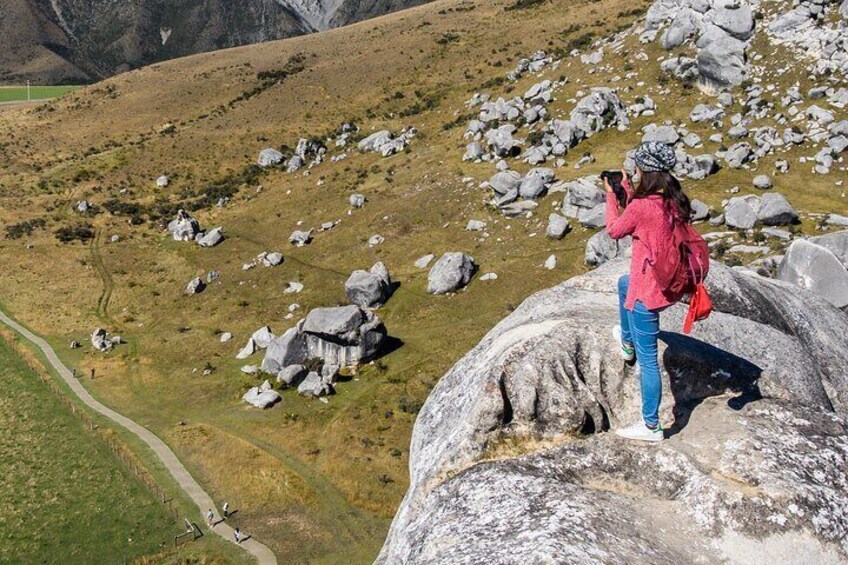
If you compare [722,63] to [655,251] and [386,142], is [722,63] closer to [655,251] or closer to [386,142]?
[386,142]

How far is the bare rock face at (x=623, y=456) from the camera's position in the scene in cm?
1200

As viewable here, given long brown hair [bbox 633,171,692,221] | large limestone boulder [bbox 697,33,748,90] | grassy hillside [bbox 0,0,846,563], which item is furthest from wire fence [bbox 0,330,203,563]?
large limestone boulder [bbox 697,33,748,90]

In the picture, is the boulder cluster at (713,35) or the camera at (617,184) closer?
the camera at (617,184)

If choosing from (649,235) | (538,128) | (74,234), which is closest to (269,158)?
(74,234)

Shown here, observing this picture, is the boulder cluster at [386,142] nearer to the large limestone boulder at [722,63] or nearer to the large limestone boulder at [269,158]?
the large limestone boulder at [269,158]

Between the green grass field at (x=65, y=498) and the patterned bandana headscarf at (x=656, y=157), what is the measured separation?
118ft

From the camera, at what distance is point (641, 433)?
14.1 metres

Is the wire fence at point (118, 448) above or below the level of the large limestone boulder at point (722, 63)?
below

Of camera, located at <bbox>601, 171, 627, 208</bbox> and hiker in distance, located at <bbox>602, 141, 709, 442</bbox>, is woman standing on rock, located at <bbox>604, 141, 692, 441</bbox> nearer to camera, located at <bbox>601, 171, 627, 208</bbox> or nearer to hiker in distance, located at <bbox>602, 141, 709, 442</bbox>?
hiker in distance, located at <bbox>602, 141, 709, 442</bbox>

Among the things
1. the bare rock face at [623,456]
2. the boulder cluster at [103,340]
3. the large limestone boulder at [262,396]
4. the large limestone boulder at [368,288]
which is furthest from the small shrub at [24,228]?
the bare rock face at [623,456]

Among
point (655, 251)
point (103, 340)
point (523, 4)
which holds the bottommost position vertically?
point (103, 340)

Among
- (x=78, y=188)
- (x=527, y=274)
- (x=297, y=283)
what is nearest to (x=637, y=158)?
(x=527, y=274)

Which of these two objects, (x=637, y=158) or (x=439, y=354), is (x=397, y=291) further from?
(x=637, y=158)

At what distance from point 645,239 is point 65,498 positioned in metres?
43.8
